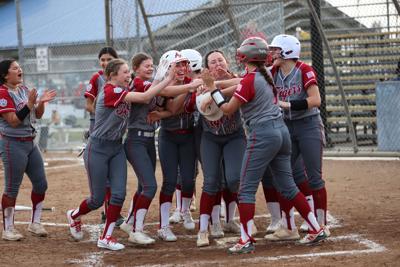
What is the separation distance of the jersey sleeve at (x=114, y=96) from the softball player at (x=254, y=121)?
0.77 meters

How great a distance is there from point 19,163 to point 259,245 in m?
2.45

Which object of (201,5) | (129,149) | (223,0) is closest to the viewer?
(129,149)

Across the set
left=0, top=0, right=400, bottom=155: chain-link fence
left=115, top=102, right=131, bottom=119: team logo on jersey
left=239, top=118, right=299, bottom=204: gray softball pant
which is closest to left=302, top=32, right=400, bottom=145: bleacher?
left=0, top=0, right=400, bottom=155: chain-link fence

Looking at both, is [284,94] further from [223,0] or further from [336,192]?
[223,0]

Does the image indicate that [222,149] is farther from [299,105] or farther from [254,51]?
[254,51]

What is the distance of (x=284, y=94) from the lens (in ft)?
21.0

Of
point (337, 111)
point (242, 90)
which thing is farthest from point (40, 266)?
point (337, 111)

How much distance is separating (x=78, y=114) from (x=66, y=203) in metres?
8.83

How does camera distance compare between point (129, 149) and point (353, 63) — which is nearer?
point (129, 149)

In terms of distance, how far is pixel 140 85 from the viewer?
6.33 m

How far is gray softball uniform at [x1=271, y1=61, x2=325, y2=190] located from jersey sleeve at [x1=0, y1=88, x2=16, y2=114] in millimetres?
2538

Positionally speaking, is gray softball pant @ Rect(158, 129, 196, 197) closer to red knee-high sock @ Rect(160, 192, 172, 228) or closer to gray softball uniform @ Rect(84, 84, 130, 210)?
red knee-high sock @ Rect(160, 192, 172, 228)

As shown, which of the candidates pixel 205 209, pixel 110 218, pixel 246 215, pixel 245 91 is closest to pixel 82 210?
pixel 110 218

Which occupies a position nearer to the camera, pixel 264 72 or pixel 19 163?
pixel 264 72
